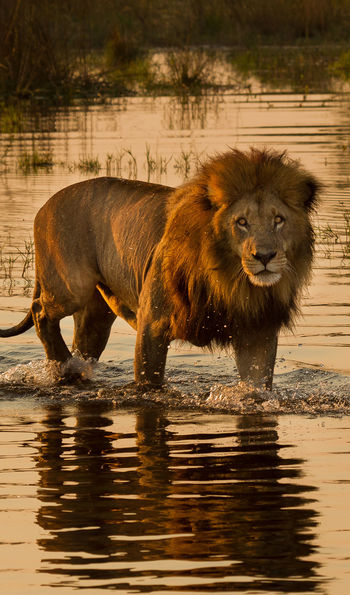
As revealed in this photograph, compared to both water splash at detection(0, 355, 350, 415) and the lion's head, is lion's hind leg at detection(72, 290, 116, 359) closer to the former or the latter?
water splash at detection(0, 355, 350, 415)

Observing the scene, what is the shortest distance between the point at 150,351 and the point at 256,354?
0.52 meters

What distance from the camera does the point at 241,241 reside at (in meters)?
6.28

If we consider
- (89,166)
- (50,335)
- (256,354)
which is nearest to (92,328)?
(50,335)

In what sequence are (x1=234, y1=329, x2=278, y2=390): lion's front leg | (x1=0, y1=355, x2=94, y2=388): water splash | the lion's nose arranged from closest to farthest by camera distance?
Result: 1. the lion's nose
2. (x1=234, y1=329, x2=278, y2=390): lion's front leg
3. (x1=0, y1=355, x2=94, y2=388): water splash

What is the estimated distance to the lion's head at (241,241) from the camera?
627 cm

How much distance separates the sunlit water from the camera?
439 cm

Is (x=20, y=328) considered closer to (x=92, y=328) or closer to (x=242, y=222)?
(x=92, y=328)

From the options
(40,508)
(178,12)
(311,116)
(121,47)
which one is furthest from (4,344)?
(178,12)

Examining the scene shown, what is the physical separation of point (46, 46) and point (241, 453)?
18.6 m

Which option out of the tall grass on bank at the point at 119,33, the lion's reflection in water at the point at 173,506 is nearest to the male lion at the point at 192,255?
the lion's reflection in water at the point at 173,506

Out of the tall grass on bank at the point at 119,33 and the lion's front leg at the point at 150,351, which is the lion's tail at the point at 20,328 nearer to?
the lion's front leg at the point at 150,351

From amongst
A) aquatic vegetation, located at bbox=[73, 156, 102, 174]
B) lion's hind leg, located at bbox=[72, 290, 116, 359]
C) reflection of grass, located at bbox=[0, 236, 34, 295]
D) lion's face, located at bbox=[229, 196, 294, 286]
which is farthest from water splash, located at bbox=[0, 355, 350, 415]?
aquatic vegetation, located at bbox=[73, 156, 102, 174]

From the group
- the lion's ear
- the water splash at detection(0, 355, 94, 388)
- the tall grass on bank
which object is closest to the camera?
the lion's ear

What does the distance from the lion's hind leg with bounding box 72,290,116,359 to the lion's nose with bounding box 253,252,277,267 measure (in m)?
2.25
